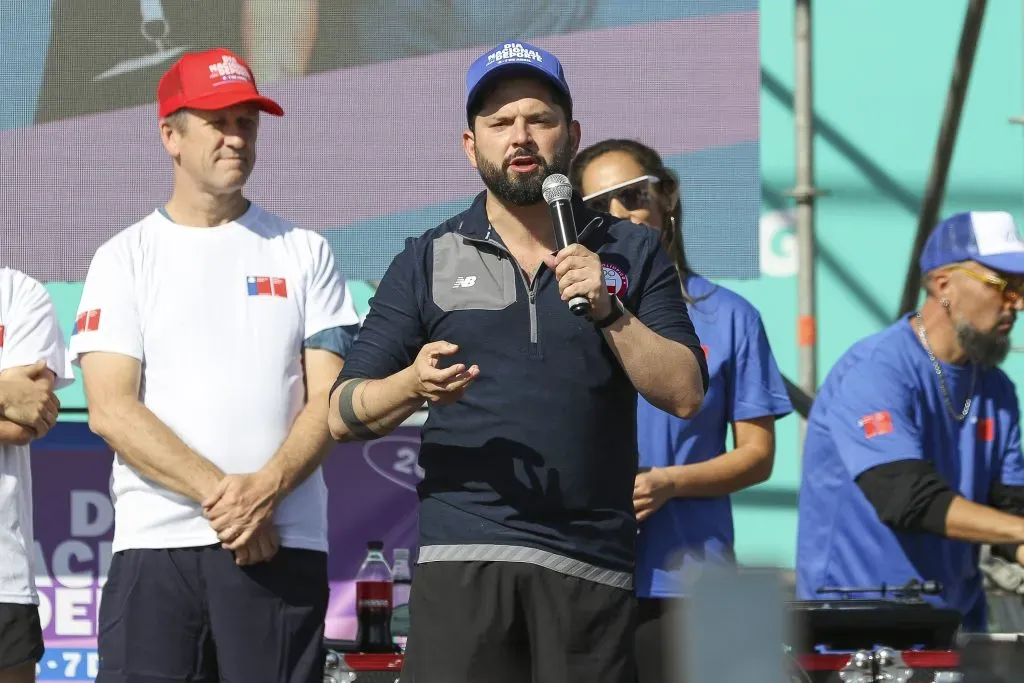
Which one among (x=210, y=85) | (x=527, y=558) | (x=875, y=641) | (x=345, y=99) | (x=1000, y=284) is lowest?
(x=875, y=641)

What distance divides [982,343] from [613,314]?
79.1 inches

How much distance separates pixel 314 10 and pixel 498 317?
2.21m

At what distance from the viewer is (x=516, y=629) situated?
276 cm

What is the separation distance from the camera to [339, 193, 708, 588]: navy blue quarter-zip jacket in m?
2.79

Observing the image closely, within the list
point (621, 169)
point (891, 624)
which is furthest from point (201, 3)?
point (891, 624)

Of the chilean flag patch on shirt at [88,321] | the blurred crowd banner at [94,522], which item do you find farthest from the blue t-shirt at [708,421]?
the chilean flag patch on shirt at [88,321]

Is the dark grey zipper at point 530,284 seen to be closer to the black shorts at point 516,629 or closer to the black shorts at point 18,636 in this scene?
the black shorts at point 516,629

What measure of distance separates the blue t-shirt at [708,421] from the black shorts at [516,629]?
92 cm

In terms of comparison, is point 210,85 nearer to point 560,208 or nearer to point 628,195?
point 628,195

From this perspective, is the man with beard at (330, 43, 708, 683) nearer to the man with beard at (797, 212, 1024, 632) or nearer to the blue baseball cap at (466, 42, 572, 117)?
the blue baseball cap at (466, 42, 572, 117)

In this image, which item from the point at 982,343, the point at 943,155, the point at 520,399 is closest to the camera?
the point at 520,399

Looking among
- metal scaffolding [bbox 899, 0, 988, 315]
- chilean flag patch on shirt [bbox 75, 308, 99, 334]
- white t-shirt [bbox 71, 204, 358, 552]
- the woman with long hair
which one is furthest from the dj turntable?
metal scaffolding [bbox 899, 0, 988, 315]

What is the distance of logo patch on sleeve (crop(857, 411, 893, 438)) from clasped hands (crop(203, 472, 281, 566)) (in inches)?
61.5

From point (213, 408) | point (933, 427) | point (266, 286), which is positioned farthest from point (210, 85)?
point (933, 427)
